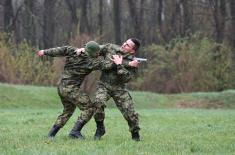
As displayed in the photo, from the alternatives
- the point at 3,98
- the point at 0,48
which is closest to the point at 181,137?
the point at 3,98

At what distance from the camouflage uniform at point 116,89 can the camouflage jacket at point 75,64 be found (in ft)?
0.91

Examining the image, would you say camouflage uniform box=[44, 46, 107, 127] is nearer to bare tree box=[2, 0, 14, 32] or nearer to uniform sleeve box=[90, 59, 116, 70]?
uniform sleeve box=[90, 59, 116, 70]

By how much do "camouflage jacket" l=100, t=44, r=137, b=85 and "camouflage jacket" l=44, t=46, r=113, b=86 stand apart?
0.21 metres

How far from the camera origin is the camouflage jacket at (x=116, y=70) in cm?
1141

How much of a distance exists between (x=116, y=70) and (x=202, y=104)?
2353 centimetres

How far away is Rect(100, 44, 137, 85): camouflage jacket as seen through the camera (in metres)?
11.4

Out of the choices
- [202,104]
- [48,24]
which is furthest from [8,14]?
[202,104]

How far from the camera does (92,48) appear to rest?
11383 mm

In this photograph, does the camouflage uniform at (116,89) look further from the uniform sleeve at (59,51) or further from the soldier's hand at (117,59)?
the uniform sleeve at (59,51)

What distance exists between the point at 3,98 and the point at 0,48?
6.51 meters

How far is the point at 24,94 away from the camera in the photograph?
1211 inches

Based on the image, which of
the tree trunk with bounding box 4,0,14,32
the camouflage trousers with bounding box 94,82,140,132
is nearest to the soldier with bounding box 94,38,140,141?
the camouflage trousers with bounding box 94,82,140,132

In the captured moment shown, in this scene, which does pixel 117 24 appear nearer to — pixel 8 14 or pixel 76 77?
pixel 8 14

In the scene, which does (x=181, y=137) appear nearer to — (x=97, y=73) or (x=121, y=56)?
(x=121, y=56)
